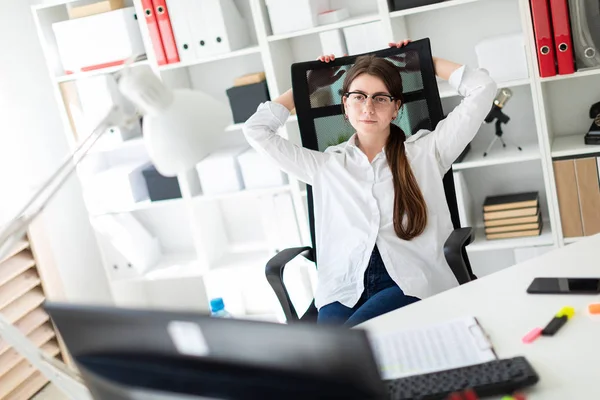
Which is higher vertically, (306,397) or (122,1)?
(122,1)

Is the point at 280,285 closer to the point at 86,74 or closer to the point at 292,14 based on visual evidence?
the point at 292,14

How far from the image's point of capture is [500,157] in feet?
10.9

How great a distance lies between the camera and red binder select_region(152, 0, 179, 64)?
11.3ft

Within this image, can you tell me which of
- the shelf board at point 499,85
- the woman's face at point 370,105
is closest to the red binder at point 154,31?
the shelf board at point 499,85

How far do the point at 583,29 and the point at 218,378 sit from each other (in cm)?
257

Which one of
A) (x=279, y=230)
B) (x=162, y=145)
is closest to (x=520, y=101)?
(x=279, y=230)

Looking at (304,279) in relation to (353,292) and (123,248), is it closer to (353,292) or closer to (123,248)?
(123,248)

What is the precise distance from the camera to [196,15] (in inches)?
134

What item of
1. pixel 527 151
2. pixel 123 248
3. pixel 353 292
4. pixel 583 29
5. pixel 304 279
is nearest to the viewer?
pixel 353 292

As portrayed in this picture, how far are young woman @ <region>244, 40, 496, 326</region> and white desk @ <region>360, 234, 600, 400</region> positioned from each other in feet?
1.47

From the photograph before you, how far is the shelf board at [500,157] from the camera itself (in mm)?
3275

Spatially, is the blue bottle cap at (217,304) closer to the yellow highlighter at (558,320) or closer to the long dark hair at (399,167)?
the long dark hair at (399,167)

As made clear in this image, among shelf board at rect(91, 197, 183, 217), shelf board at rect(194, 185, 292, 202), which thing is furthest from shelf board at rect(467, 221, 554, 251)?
shelf board at rect(91, 197, 183, 217)

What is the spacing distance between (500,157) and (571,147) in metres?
0.29
